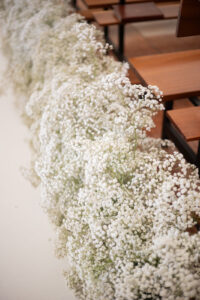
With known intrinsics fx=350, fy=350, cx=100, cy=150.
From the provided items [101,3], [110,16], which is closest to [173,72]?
[110,16]

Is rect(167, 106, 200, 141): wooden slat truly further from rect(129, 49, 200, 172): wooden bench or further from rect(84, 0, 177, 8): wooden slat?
rect(84, 0, 177, 8): wooden slat

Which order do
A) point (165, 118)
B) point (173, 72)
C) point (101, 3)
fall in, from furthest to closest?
point (101, 3) → point (165, 118) → point (173, 72)

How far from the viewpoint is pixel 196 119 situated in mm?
2299

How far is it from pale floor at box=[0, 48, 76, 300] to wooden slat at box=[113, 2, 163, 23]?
180cm

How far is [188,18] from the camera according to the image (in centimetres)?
253

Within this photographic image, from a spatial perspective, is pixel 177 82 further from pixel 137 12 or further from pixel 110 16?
pixel 110 16

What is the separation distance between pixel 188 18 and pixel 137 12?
55.0 inches

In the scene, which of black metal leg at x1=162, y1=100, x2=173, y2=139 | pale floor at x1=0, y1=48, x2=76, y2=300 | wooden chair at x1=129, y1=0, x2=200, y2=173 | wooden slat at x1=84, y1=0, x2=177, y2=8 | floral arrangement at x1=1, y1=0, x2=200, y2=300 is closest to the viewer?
floral arrangement at x1=1, y1=0, x2=200, y2=300

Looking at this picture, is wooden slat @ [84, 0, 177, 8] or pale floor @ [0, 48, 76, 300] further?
wooden slat @ [84, 0, 177, 8]

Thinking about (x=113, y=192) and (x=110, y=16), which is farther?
(x=110, y=16)

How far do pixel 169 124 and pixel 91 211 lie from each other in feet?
4.04

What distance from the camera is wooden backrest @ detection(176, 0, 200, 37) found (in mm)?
2480

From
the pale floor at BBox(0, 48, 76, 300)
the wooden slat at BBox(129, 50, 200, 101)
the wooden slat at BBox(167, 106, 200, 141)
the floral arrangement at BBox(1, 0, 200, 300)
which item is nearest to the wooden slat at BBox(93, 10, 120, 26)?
the floral arrangement at BBox(1, 0, 200, 300)

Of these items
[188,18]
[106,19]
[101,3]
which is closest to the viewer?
[188,18]
